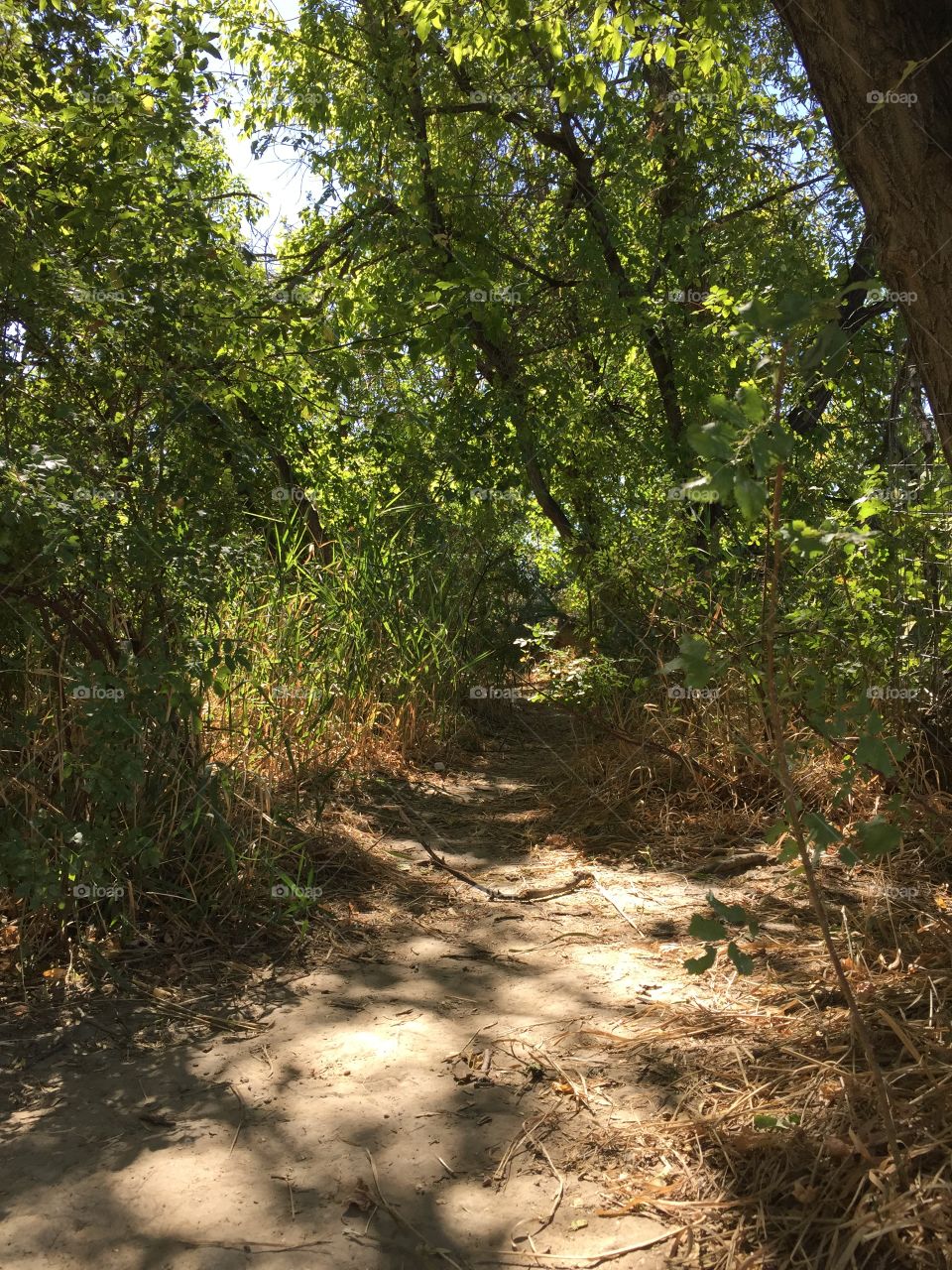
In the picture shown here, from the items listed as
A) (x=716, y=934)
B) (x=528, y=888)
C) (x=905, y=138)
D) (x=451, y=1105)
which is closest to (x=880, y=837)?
(x=716, y=934)

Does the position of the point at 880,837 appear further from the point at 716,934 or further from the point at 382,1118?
the point at 382,1118

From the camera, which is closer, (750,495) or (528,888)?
(750,495)

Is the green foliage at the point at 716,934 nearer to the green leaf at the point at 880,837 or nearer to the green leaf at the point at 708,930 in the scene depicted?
the green leaf at the point at 708,930

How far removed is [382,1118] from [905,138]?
275 cm

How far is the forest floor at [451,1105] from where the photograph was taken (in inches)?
85.7

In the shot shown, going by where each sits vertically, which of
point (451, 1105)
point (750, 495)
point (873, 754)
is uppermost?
point (750, 495)

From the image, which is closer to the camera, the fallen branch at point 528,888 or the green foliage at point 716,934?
the green foliage at point 716,934

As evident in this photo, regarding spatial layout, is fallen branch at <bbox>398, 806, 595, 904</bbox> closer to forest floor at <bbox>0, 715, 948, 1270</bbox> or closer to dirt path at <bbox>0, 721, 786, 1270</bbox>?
forest floor at <bbox>0, 715, 948, 1270</bbox>

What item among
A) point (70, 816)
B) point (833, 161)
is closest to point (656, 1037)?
point (70, 816)

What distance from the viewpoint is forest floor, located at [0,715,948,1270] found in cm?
218

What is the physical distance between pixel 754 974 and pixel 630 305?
4333mm

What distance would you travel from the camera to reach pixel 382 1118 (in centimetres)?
262

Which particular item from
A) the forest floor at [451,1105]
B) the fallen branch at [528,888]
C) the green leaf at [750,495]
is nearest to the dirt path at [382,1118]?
the forest floor at [451,1105]

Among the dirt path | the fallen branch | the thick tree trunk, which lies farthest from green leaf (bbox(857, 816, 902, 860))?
the fallen branch
